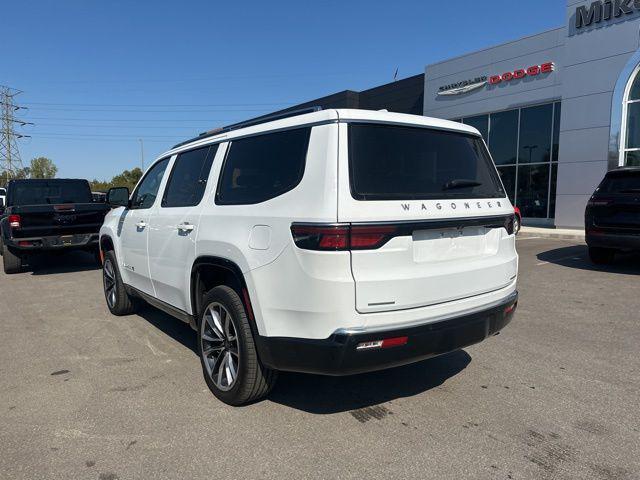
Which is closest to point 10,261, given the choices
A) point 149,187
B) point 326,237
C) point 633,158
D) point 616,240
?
point 149,187

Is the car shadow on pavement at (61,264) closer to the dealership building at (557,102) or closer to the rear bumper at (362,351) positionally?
the rear bumper at (362,351)

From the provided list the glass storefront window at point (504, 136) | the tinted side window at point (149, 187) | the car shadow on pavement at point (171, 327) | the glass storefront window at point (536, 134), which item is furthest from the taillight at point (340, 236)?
the glass storefront window at point (504, 136)

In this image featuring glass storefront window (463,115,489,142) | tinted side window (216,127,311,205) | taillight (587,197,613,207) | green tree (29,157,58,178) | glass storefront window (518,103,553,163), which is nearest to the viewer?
tinted side window (216,127,311,205)

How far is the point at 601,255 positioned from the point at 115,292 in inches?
334

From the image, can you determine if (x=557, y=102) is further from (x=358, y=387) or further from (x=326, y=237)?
(x=326, y=237)

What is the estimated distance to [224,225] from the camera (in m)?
3.24

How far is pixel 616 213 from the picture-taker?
311 inches

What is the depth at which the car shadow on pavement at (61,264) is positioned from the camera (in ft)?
32.1

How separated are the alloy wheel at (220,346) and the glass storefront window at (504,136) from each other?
18.6 meters

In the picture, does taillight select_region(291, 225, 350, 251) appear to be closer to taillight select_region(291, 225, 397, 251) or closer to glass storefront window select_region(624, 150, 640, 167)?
taillight select_region(291, 225, 397, 251)

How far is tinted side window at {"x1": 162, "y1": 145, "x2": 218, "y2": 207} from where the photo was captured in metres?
3.78

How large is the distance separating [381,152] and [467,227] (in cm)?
79

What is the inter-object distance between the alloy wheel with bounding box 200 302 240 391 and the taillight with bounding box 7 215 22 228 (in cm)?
674

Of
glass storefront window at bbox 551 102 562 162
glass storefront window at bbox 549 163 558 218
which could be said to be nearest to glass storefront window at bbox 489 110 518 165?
glass storefront window at bbox 551 102 562 162
